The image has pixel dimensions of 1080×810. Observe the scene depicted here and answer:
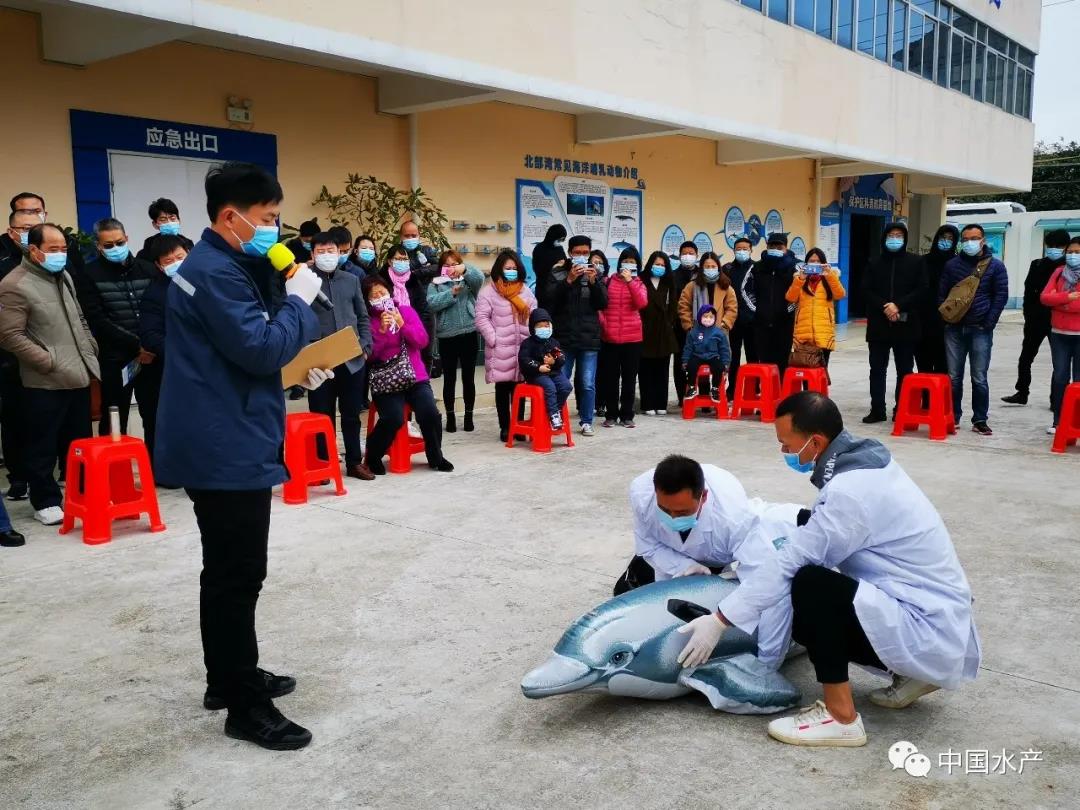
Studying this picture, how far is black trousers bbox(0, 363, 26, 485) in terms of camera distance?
5.74m

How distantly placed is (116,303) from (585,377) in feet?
12.7

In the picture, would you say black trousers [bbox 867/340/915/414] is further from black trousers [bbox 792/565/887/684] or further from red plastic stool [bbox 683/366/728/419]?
black trousers [bbox 792/565/887/684]

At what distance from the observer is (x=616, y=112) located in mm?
10617

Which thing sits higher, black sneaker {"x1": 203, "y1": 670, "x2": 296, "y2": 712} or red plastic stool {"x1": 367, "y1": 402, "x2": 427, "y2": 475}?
red plastic stool {"x1": 367, "y1": 402, "x2": 427, "y2": 475}

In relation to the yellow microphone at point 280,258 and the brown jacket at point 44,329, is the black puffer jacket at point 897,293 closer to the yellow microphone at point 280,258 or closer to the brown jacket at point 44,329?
the brown jacket at point 44,329

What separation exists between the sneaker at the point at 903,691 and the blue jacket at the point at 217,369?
215 cm

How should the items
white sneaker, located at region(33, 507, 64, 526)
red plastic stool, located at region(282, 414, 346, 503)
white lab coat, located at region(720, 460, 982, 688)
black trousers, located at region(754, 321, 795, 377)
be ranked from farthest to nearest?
black trousers, located at region(754, 321, 795, 377) < red plastic stool, located at region(282, 414, 346, 503) < white sneaker, located at region(33, 507, 64, 526) < white lab coat, located at region(720, 460, 982, 688)

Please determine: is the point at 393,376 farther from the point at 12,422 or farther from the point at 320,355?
the point at 320,355

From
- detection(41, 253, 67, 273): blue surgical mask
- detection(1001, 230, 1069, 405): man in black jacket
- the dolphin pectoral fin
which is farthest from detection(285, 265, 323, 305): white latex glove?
detection(1001, 230, 1069, 405): man in black jacket

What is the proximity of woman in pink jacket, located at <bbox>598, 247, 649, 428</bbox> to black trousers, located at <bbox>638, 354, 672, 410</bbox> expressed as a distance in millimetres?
461

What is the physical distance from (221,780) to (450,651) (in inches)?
42.9

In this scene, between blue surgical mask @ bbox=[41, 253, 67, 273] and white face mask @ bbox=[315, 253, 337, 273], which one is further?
white face mask @ bbox=[315, 253, 337, 273]

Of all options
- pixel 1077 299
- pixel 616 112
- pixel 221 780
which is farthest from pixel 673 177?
pixel 221 780

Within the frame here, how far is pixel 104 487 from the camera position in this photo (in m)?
5.19
